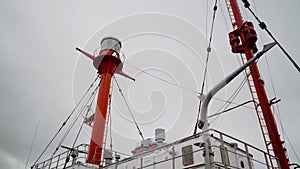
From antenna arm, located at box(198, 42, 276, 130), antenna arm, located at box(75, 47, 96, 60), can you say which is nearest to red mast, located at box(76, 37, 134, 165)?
antenna arm, located at box(75, 47, 96, 60)

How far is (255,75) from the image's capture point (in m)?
15.4

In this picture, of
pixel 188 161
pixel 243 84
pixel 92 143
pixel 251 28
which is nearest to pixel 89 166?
pixel 92 143

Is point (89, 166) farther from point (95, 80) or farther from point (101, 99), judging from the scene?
point (95, 80)

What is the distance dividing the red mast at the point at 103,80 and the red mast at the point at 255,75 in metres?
9.10

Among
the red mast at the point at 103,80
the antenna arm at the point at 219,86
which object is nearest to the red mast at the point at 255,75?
the antenna arm at the point at 219,86

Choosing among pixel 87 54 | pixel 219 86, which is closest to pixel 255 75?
pixel 219 86

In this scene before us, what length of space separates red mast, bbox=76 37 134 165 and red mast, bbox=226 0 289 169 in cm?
910

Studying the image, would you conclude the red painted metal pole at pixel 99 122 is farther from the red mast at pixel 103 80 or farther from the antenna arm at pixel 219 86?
the antenna arm at pixel 219 86

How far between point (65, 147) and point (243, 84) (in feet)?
38.4

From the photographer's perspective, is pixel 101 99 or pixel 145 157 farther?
pixel 101 99

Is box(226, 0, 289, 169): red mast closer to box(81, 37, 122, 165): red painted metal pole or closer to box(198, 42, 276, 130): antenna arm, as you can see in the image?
box(198, 42, 276, 130): antenna arm

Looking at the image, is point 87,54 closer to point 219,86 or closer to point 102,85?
point 102,85

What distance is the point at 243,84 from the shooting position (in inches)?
565

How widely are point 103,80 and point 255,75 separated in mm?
10855
